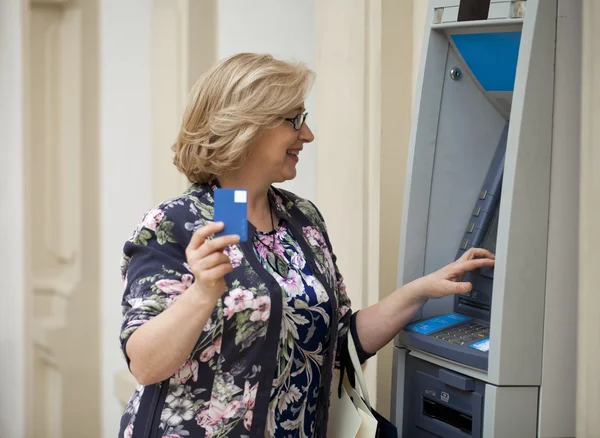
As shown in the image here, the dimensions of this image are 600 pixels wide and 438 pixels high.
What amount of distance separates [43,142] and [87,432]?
1.76m

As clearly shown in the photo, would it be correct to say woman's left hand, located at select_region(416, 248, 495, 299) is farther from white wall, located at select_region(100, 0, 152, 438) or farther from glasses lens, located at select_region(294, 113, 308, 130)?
white wall, located at select_region(100, 0, 152, 438)

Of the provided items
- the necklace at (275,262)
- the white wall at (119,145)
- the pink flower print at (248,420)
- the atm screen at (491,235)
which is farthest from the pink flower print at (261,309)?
the white wall at (119,145)

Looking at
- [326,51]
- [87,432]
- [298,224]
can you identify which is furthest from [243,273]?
[87,432]

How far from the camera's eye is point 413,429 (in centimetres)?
213

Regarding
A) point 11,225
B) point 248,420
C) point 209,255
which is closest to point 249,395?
point 248,420

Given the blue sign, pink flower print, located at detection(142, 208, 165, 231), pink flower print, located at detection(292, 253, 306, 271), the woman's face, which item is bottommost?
the blue sign

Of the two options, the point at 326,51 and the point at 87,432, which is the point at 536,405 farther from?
the point at 87,432

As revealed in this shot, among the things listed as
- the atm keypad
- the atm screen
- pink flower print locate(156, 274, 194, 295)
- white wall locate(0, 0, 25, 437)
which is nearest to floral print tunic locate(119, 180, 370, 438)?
pink flower print locate(156, 274, 194, 295)

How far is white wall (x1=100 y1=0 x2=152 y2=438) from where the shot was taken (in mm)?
4270

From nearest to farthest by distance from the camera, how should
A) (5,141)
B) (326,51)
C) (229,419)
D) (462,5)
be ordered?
(229,419)
(462,5)
(326,51)
(5,141)

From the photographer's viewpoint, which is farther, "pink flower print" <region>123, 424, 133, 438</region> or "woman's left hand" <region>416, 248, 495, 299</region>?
"woman's left hand" <region>416, 248, 495, 299</region>

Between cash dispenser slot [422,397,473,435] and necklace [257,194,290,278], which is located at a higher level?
necklace [257,194,290,278]

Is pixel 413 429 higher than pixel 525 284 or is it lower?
lower

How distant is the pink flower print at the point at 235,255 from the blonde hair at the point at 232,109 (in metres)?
0.21
